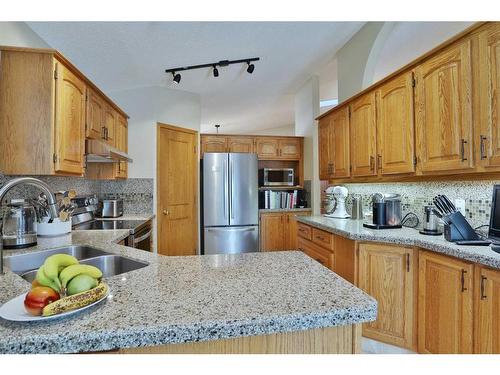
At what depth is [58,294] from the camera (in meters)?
0.73

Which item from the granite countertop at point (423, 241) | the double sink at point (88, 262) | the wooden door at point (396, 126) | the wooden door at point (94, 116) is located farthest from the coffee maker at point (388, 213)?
the wooden door at point (94, 116)

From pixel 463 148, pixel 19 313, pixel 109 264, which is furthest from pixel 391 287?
pixel 19 313

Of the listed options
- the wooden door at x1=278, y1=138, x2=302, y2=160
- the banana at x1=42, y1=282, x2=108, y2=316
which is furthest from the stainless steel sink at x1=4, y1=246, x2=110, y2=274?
the wooden door at x1=278, y1=138, x2=302, y2=160

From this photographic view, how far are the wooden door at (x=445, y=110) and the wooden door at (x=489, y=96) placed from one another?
6 cm

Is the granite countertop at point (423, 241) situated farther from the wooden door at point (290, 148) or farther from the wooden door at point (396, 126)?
the wooden door at point (290, 148)

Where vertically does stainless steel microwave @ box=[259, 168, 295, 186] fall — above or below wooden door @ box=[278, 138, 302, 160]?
below

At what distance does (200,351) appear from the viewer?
70 centimetres

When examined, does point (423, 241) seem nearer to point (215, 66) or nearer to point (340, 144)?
point (340, 144)

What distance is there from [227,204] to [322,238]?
1894 mm

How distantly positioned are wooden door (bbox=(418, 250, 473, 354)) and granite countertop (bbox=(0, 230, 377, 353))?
0.92 meters

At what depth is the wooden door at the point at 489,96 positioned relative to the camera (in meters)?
1.43

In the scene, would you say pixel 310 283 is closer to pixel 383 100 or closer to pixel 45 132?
pixel 45 132

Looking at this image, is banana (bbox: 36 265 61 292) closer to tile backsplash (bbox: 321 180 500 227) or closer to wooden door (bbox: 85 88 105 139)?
wooden door (bbox: 85 88 105 139)

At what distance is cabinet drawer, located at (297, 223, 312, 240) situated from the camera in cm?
277
